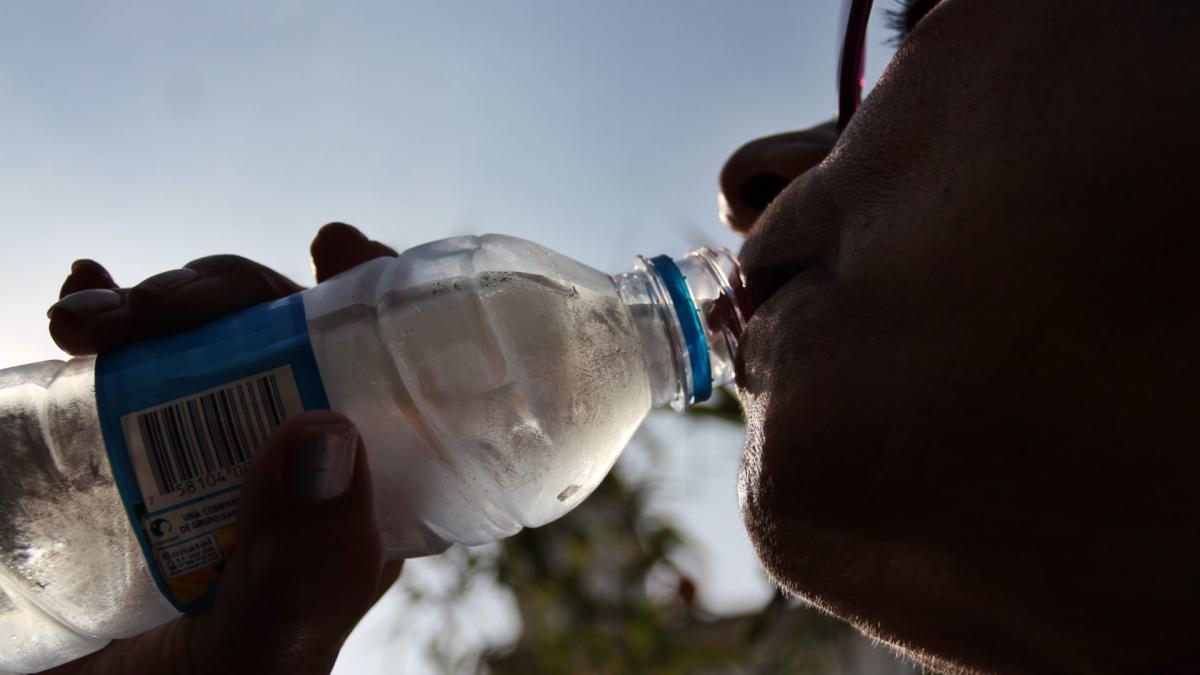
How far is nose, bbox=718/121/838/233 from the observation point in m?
1.51

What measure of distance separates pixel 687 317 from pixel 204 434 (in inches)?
26.2

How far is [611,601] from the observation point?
3951mm

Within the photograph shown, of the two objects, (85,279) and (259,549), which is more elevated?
(85,279)

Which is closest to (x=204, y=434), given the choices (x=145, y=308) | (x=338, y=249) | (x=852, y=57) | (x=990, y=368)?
(x=145, y=308)

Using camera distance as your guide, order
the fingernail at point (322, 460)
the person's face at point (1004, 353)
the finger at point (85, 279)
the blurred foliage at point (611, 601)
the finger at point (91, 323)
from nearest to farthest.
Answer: the person's face at point (1004, 353) → the fingernail at point (322, 460) → the finger at point (91, 323) → the finger at point (85, 279) → the blurred foliage at point (611, 601)

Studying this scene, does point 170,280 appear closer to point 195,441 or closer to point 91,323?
point 91,323

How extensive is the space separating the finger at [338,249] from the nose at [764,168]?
27.9 inches

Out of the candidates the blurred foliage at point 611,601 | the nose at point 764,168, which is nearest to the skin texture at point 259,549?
the nose at point 764,168

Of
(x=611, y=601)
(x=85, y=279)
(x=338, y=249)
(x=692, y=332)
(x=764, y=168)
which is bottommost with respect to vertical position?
(x=611, y=601)

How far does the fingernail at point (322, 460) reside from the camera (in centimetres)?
86

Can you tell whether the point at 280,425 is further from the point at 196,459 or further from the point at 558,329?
the point at 558,329

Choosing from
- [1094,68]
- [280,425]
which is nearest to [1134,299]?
[1094,68]

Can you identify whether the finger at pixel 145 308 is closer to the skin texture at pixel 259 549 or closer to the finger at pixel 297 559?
the skin texture at pixel 259 549

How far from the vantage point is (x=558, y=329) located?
1.16 metres
